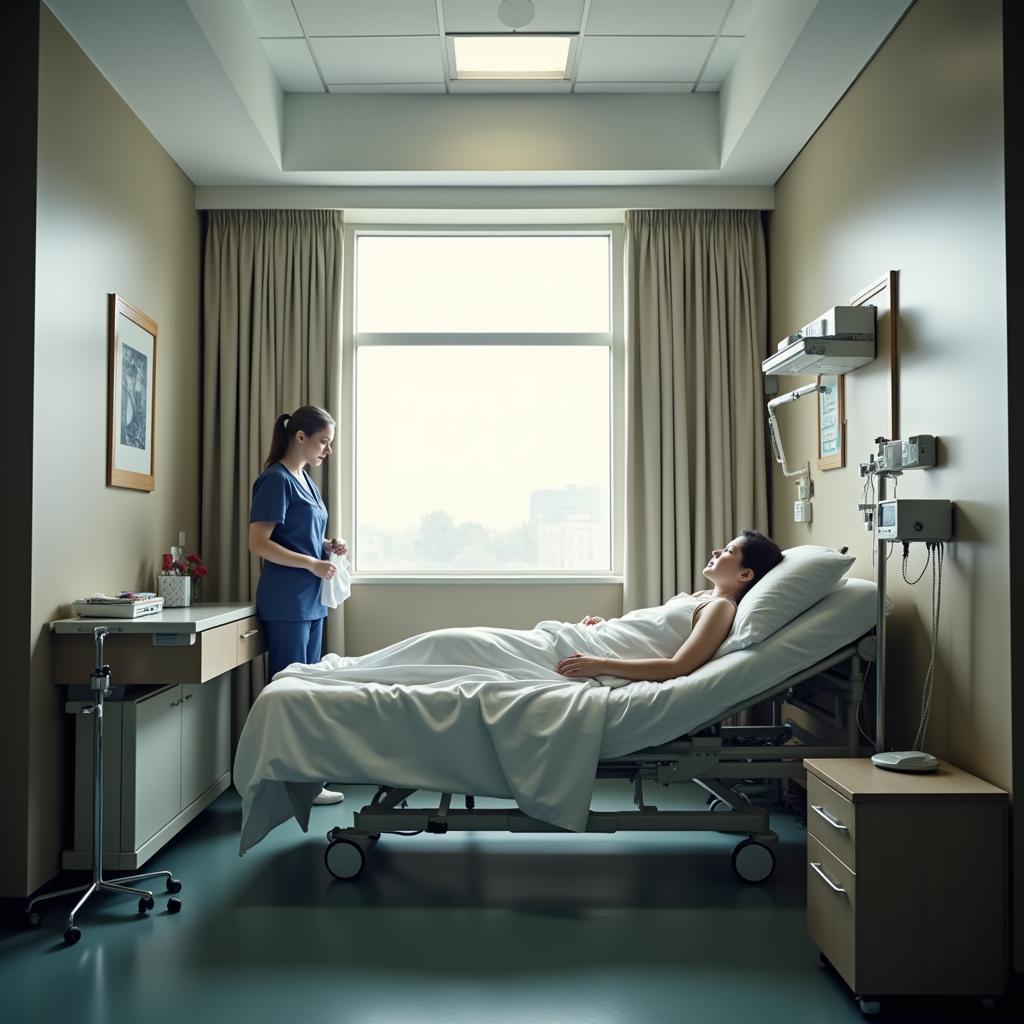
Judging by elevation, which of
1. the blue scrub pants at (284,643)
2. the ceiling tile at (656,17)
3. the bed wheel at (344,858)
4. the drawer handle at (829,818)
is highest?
the ceiling tile at (656,17)

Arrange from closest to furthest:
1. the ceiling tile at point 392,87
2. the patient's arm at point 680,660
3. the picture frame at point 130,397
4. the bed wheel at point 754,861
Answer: the bed wheel at point 754,861 < the patient's arm at point 680,660 < the picture frame at point 130,397 < the ceiling tile at point 392,87

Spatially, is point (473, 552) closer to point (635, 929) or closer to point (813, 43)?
point (635, 929)

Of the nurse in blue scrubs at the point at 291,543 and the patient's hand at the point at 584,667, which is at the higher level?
the nurse in blue scrubs at the point at 291,543

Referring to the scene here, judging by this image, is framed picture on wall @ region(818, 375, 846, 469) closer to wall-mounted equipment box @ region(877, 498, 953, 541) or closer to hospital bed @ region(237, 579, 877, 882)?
hospital bed @ region(237, 579, 877, 882)

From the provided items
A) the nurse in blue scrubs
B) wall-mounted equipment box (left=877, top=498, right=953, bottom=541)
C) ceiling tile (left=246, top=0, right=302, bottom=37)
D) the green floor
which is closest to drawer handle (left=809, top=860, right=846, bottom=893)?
the green floor

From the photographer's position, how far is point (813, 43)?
3.30 metres

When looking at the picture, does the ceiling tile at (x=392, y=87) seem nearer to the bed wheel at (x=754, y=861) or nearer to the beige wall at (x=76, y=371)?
the beige wall at (x=76, y=371)

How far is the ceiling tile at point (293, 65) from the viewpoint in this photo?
156 inches

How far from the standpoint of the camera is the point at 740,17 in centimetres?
374

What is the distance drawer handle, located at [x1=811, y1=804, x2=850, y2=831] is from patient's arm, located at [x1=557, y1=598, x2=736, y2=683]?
2.35 ft

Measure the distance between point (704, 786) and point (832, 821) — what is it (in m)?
0.69

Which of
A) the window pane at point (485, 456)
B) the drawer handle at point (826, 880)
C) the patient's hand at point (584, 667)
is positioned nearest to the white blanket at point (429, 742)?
the patient's hand at point (584, 667)

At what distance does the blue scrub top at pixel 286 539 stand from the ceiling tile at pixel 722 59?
2.58 meters

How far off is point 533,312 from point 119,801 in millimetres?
3074
